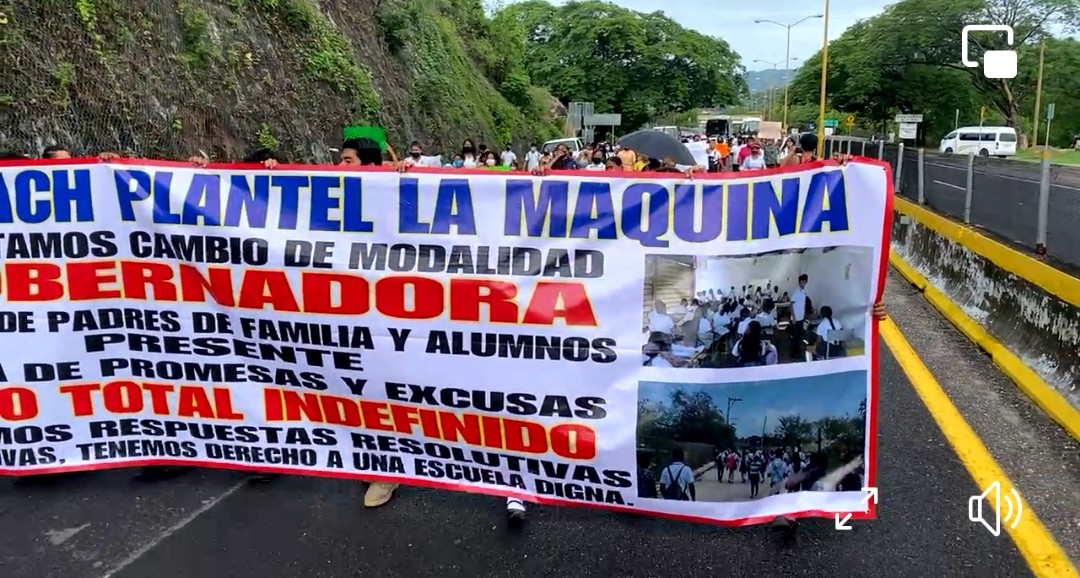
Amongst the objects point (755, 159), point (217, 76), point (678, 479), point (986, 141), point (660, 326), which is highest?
point (217, 76)

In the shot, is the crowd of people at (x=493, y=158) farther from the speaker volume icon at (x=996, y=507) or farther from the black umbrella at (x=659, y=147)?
the speaker volume icon at (x=996, y=507)

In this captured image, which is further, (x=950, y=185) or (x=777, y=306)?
(x=950, y=185)

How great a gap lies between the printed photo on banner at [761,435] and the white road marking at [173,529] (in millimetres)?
2191

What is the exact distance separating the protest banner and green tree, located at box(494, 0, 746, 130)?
196 ft

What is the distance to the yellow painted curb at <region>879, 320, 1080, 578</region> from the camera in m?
3.58

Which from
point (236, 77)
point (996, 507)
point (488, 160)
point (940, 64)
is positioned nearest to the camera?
point (996, 507)

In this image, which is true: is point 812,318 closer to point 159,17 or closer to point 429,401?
point 429,401

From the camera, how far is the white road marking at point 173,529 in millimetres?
3656

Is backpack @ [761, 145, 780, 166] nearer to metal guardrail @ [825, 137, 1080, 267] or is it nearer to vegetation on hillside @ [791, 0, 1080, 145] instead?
metal guardrail @ [825, 137, 1080, 267]

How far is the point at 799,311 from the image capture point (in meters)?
3.63

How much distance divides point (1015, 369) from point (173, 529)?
539 cm

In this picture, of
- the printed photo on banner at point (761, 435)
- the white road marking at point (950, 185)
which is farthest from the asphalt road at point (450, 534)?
the white road marking at point (950, 185)

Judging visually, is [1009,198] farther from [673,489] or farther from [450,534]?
[450,534]

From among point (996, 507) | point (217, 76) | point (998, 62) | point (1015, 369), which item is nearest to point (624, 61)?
point (998, 62)
